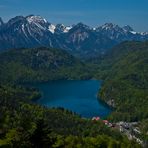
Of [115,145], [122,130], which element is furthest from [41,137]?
[122,130]

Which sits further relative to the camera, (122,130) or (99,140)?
(122,130)

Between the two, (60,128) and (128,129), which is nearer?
(60,128)

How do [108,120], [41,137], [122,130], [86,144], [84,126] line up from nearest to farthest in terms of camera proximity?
[41,137]
[86,144]
[84,126]
[122,130]
[108,120]

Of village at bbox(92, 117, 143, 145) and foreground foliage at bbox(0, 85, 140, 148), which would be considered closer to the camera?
foreground foliage at bbox(0, 85, 140, 148)

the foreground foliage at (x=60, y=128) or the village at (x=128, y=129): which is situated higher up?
the foreground foliage at (x=60, y=128)

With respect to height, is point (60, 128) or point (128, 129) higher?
point (60, 128)

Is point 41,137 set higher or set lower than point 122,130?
higher

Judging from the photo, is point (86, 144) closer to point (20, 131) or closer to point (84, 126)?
point (84, 126)

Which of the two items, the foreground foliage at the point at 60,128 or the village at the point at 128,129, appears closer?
the foreground foliage at the point at 60,128

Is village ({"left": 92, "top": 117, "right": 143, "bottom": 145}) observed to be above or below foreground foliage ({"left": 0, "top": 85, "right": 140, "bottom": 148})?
below

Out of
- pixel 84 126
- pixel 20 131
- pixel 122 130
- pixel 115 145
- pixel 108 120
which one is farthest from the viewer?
pixel 108 120
